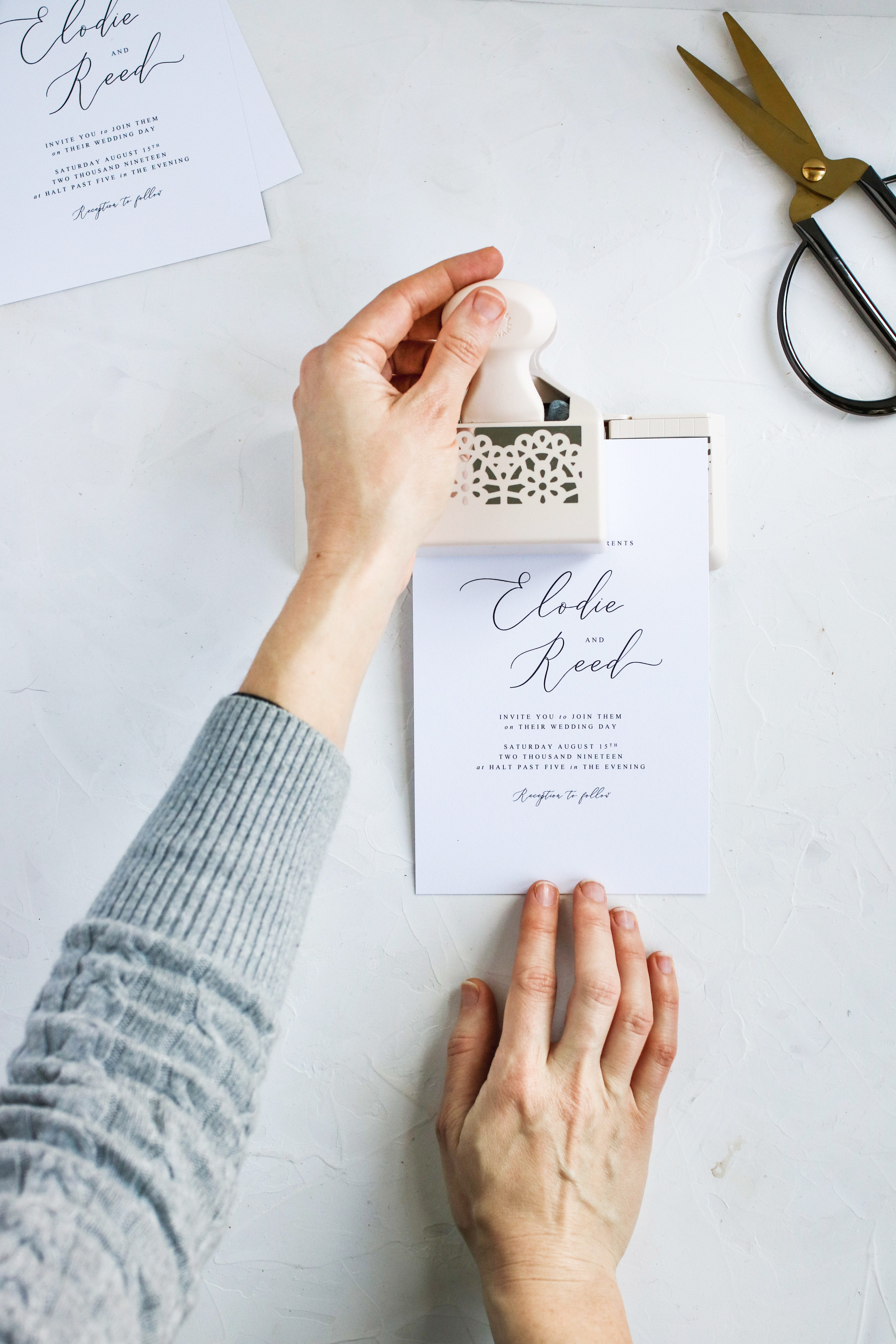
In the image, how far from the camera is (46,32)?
65 cm

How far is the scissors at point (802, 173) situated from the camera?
62 centimetres

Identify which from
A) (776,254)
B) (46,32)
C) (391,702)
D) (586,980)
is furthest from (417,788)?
(46,32)

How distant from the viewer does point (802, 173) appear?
618mm

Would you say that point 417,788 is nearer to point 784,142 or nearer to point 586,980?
point 586,980

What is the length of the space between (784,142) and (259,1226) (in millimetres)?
884

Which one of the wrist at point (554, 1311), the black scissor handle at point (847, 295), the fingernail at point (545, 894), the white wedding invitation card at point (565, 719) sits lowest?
the wrist at point (554, 1311)

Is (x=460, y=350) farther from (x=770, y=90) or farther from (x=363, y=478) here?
(x=770, y=90)

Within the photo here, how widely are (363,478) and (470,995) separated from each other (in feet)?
1.24

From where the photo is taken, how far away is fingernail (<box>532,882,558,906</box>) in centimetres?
61

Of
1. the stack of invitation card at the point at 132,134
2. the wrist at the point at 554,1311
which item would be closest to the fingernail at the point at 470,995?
the wrist at the point at 554,1311

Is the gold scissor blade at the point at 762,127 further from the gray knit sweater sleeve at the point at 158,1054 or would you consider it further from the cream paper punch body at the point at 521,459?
the gray knit sweater sleeve at the point at 158,1054

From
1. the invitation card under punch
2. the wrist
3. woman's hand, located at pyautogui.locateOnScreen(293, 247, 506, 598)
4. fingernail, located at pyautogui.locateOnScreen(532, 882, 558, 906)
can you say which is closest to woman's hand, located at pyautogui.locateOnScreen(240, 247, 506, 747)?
woman's hand, located at pyautogui.locateOnScreen(293, 247, 506, 598)

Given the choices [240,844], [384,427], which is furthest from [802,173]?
[240,844]

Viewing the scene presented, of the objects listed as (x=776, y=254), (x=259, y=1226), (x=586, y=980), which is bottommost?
(x=259, y=1226)
